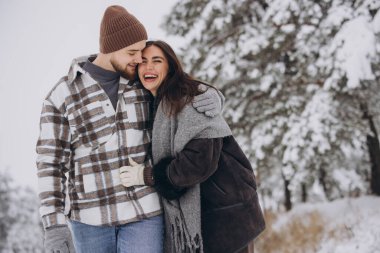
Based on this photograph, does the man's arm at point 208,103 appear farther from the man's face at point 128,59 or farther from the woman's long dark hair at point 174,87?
the man's face at point 128,59

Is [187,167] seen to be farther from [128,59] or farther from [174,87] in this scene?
[128,59]

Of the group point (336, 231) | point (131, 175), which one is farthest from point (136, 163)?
point (336, 231)

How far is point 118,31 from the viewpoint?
2.93m

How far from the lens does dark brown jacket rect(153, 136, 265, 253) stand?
274 cm

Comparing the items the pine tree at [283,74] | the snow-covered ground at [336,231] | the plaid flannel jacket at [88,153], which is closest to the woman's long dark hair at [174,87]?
the plaid flannel jacket at [88,153]

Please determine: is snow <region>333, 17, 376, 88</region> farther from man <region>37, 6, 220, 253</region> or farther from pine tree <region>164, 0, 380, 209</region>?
man <region>37, 6, 220, 253</region>

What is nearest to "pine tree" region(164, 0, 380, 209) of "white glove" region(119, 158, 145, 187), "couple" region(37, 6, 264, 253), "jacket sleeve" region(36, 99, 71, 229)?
"couple" region(37, 6, 264, 253)

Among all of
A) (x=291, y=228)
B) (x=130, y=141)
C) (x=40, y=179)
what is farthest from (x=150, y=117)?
(x=291, y=228)

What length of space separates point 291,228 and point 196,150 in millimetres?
8006

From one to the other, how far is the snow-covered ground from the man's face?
449cm

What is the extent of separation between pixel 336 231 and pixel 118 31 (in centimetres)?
659

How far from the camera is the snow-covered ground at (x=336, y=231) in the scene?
6.64 metres

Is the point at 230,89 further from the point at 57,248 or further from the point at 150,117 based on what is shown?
the point at 57,248

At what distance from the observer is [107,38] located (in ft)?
9.69
